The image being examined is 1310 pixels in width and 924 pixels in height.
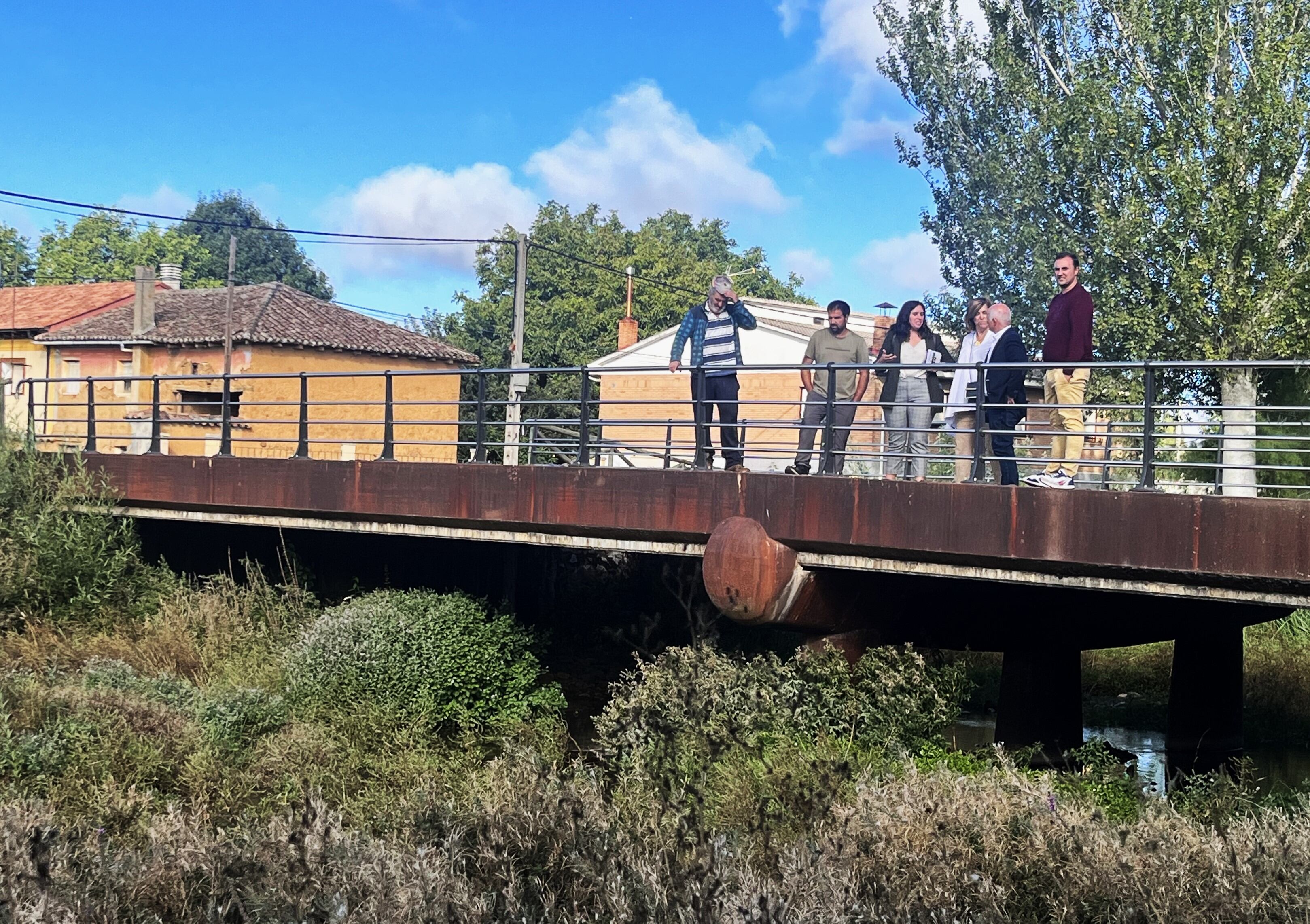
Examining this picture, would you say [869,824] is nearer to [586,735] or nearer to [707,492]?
[707,492]

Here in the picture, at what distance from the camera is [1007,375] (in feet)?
33.3

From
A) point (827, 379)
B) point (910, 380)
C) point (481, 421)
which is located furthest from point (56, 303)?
point (910, 380)

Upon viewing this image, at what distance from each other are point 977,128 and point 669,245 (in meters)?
38.1

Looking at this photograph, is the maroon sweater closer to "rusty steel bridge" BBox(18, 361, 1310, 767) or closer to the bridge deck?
"rusty steel bridge" BBox(18, 361, 1310, 767)

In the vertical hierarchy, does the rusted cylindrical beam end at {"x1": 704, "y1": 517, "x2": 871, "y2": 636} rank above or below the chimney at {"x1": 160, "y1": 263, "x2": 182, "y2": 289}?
below

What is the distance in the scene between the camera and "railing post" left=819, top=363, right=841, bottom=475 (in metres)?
10.4

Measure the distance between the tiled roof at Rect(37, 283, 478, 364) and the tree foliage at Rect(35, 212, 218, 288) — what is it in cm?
2845

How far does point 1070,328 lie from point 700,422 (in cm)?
289

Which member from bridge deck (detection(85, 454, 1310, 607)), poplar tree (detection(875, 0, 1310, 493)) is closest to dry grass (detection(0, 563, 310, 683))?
bridge deck (detection(85, 454, 1310, 607))

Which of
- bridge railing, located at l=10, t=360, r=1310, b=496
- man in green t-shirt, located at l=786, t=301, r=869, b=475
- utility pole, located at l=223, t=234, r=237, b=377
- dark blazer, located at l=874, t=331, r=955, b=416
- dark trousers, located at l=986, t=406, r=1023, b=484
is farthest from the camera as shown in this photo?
utility pole, located at l=223, t=234, r=237, b=377

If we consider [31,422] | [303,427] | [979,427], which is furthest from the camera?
[31,422]

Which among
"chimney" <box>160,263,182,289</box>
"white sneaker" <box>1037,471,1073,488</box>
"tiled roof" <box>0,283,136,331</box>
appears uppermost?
"chimney" <box>160,263,182,289</box>

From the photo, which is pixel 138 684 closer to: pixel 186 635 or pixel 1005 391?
pixel 186 635

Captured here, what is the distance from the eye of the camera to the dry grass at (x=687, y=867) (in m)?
7.00
